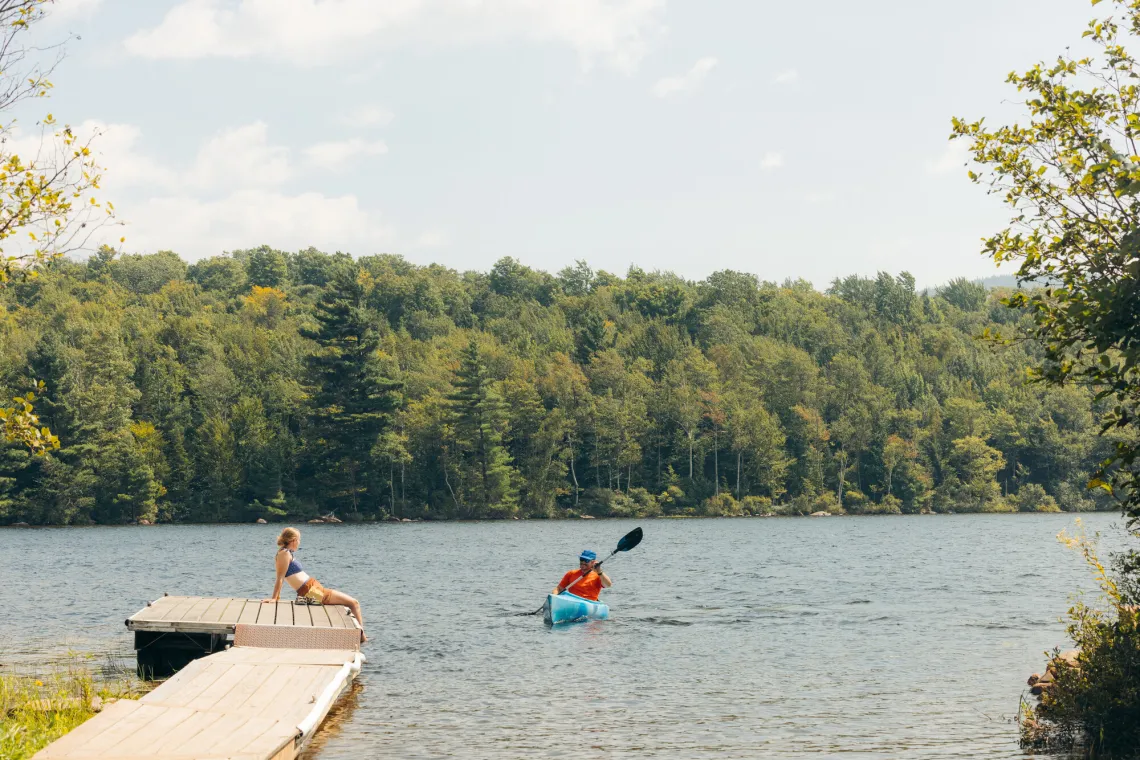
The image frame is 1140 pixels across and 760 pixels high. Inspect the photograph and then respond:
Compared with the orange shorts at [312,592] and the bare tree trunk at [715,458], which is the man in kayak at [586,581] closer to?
the orange shorts at [312,592]

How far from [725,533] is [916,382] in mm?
50613

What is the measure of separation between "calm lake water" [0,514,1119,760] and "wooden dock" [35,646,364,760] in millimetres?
835

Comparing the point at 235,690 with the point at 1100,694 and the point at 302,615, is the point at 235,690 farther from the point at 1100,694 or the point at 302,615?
the point at 1100,694

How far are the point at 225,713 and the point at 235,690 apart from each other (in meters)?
1.21

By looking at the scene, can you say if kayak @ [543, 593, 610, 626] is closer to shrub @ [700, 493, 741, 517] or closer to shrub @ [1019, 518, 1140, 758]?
shrub @ [1019, 518, 1140, 758]

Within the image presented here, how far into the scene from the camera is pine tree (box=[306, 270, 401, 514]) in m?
91.8

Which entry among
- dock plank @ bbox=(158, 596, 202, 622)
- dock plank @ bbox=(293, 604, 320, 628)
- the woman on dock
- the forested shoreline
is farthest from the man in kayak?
the forested shoreline

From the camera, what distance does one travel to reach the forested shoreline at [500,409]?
90500 mm

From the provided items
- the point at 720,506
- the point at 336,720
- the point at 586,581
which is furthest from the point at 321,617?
the point at 720,506

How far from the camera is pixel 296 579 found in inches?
766

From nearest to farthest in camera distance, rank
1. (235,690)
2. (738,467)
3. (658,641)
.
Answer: (235,690), (658,641), (738,467)

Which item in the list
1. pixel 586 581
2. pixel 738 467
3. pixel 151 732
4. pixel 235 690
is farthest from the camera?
pixel 738 467

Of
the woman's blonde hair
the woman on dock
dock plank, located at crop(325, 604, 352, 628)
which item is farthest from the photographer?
the woman on dock

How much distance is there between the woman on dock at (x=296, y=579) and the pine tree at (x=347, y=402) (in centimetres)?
7255
